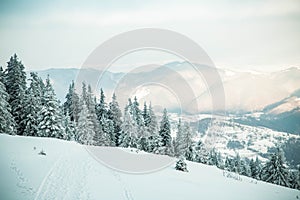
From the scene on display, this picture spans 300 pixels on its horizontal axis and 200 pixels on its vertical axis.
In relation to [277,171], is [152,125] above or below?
above

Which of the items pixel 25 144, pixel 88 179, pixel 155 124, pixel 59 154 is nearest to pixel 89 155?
pixel 59 154

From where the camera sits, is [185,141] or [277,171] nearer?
[277,171]

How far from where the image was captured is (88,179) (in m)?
13.9

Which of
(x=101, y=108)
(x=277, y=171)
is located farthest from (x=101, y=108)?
(x=277, y=171)

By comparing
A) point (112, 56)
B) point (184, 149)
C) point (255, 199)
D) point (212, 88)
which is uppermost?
point (112, 56)

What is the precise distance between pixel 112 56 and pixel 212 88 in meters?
9.31

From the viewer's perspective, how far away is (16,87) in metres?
37.5

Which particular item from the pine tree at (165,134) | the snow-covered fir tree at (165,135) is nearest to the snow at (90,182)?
the snow-covered fir tree at (165,135)

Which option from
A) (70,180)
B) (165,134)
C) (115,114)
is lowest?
(165,134)

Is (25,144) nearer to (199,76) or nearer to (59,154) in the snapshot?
(59,154)

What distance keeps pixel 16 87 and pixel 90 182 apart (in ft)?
96.9

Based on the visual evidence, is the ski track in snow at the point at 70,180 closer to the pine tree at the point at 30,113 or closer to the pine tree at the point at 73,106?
the pine tree at the point at 30,113

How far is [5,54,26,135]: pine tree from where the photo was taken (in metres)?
36.8

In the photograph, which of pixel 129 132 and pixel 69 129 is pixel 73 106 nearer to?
pixel 69 129
